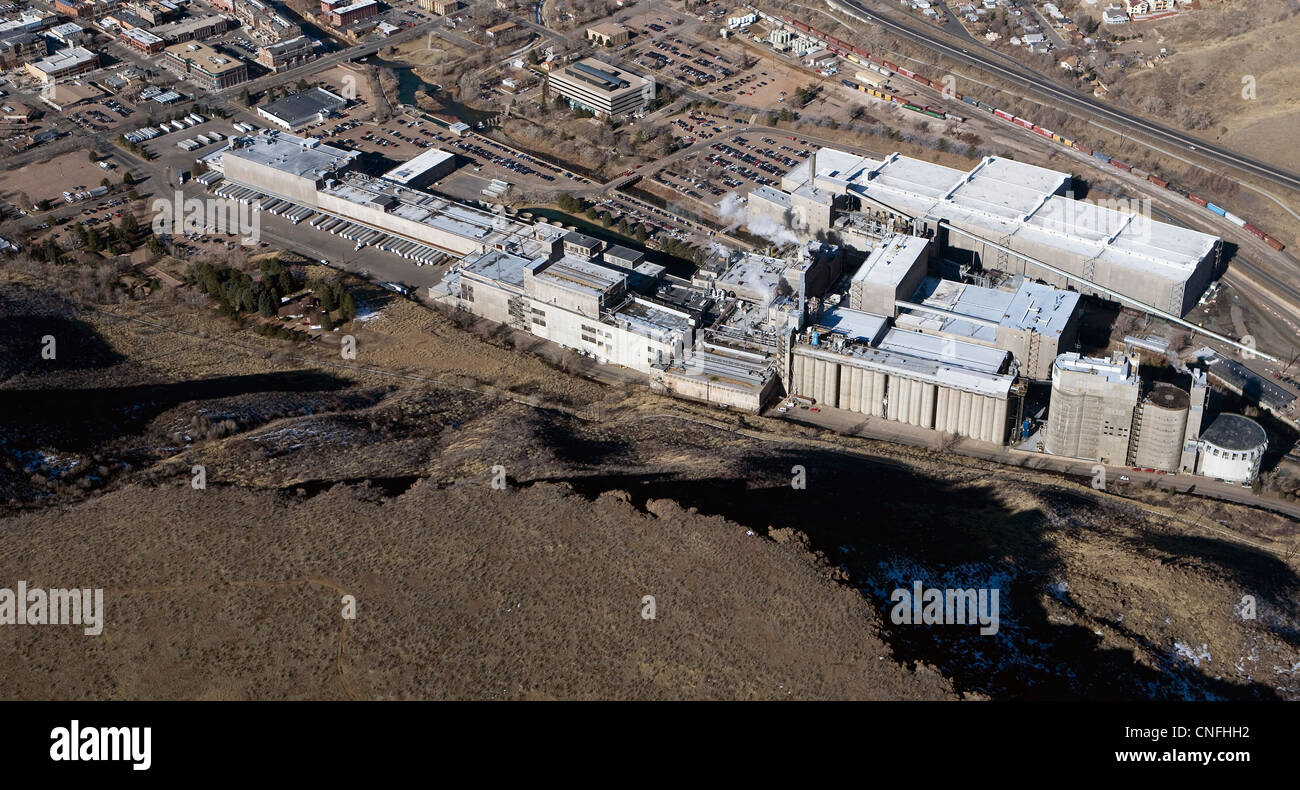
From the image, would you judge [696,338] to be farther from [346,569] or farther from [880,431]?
[346,569]

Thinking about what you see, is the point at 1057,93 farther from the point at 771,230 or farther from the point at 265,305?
the point at 265,305

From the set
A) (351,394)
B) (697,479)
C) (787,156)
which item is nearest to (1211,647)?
(697,479)

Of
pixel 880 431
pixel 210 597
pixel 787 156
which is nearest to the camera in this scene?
pixel 210 597

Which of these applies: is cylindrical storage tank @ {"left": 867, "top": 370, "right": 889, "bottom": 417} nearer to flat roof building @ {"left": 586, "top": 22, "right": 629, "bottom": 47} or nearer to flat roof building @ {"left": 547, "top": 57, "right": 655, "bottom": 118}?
flat roof building @ {"left": 547, "top": 57, "right": 655, "bottom": 118}

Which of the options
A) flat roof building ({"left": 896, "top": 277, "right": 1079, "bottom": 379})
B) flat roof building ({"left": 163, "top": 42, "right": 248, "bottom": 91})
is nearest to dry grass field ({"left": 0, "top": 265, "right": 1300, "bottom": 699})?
flat roof building ({"left": 896, "top": 277, "right": 1079, "bottom": 379})

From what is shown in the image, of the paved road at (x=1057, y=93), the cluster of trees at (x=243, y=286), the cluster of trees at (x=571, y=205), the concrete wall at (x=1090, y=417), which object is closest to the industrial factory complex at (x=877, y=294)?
the concrete wall at (x=1090, y=417)

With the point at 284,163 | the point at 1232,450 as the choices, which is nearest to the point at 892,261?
the point at 1232,450

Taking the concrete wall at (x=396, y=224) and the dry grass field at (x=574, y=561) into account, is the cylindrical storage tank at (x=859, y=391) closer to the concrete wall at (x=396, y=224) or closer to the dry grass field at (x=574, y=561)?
the dry grass field at (x=574, y=561)
